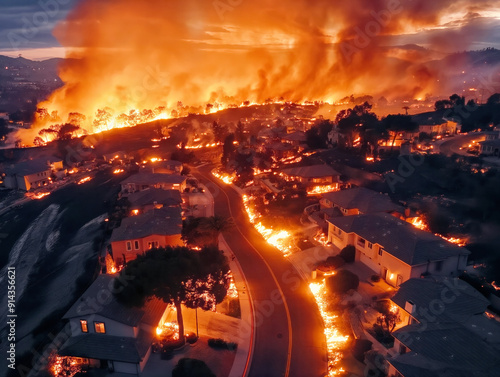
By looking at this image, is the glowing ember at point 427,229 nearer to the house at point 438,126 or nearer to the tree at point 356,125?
the tree at point 356,125

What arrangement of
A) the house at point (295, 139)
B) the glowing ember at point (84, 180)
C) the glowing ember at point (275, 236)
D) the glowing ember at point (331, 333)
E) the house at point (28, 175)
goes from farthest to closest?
the house at point (295, 139), the glowing ember at point (84, 180), the house at point (28, 175), the glowing ember at point (275, 236), the glowing ember at point (331, 333)

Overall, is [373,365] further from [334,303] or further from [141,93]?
[141,93]

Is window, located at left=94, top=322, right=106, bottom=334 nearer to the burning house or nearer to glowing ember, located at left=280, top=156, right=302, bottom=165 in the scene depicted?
the burning house

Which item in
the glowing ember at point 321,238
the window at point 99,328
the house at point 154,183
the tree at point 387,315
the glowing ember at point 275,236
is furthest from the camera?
the house at point 154,183

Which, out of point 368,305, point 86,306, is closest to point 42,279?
point 86,306

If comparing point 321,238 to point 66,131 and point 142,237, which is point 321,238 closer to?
point 142,237

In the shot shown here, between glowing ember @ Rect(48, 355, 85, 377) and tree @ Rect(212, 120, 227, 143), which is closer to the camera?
glowing ember @ Rect(48, 355, 85, 377)

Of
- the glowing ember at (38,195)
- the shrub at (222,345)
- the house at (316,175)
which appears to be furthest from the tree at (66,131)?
the shrub at (222,345)

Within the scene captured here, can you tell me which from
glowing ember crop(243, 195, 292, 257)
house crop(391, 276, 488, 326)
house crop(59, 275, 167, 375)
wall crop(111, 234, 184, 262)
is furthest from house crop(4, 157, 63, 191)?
house crop(391, 276, 488, 326)

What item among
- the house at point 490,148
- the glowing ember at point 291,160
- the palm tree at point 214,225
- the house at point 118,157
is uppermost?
the house at point 490,148
